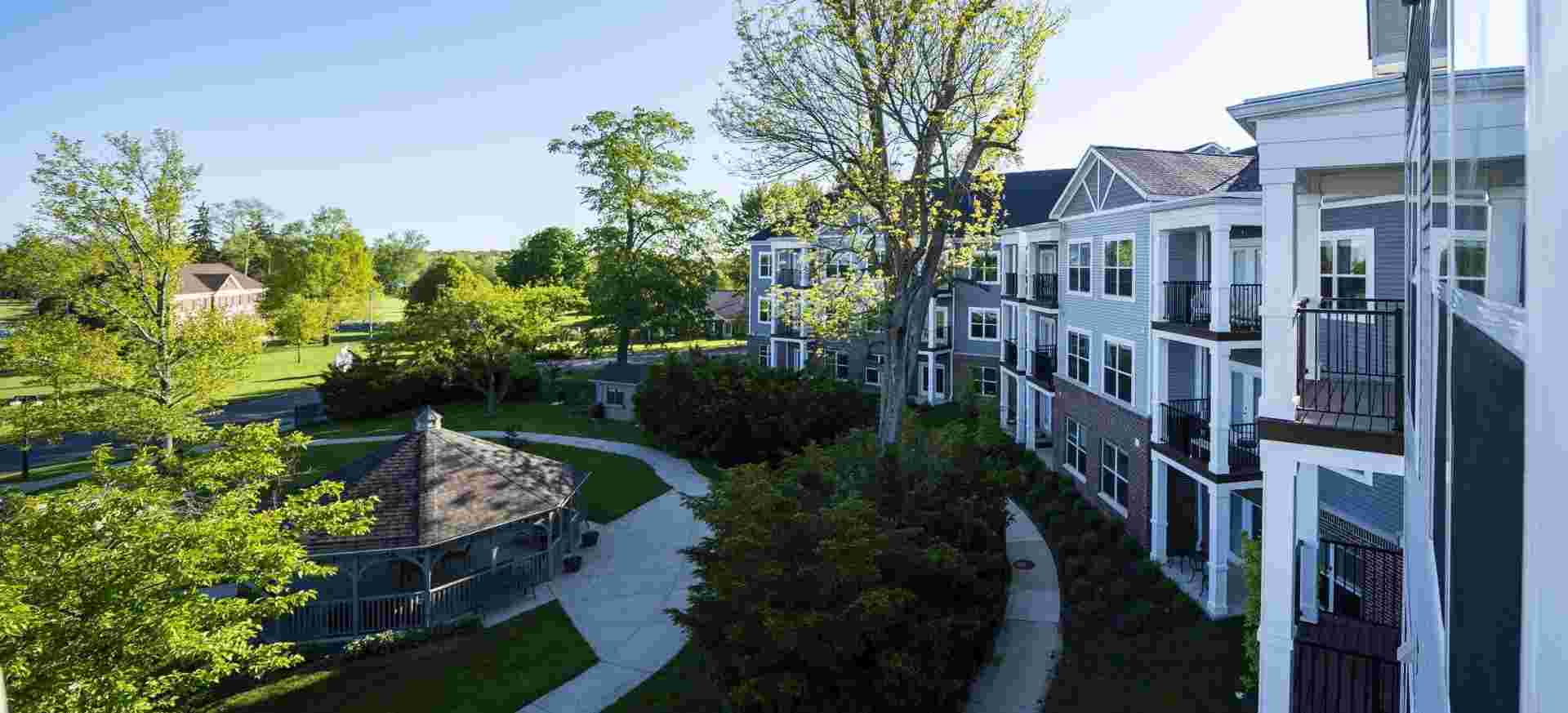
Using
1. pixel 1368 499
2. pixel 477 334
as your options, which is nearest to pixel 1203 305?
pixel 1368 499

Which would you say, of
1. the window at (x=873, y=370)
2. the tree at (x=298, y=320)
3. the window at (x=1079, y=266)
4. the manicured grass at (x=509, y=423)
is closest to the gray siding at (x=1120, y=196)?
the window at (x=1079, y=266)

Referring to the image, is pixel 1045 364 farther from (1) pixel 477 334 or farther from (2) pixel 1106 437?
(1) pixel 477 334

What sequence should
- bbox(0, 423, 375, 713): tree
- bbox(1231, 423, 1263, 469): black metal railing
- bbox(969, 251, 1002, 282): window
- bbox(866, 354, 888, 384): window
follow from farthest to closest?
bbox(866, 354, 888, 384): window < bbox(969, 251, 1002, 282): window < bbox(1231, 423, 1263, 469): black metal railing < bbox(0, 423, 375, 713): tree

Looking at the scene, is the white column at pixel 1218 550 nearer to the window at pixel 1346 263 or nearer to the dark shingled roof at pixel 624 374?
the window at pixel 1346 263

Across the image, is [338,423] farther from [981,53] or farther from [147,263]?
[981,53]

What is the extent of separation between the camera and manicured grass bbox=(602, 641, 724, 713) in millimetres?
13555

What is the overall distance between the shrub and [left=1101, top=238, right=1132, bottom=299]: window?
10.2 m

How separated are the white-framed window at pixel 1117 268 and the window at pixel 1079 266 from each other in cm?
119

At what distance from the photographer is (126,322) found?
81.0 feet

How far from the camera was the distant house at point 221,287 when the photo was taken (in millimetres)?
75500

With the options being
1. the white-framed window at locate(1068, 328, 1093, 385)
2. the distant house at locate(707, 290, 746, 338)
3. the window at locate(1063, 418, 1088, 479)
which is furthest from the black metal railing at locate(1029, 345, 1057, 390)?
the distant house at locate(707, 290, 746, 338)

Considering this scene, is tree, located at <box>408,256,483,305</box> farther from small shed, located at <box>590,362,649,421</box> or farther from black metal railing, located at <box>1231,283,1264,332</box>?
black metal railing, located at <box>1231,283,1264,332</box>

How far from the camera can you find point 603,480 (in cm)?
2839

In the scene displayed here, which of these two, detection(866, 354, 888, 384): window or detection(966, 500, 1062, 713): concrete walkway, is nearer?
detection(966, 500, 1062, 713): concrete walkway
